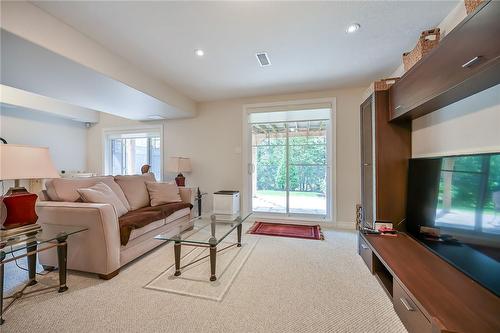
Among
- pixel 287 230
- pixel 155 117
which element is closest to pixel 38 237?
pixel 287 230

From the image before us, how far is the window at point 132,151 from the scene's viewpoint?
16.5ft

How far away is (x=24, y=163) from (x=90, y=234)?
803mm

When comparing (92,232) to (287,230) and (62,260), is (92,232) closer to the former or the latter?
(62,260)

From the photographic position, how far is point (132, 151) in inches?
207

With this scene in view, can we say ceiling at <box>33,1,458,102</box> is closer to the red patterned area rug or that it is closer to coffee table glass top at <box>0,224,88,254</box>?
coffee table glass top at <box>0,224,88,254</box>

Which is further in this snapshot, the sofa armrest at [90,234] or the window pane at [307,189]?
the window pane at [307,189]

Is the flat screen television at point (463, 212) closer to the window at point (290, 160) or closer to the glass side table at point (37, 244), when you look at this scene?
the window at point (290, 160)

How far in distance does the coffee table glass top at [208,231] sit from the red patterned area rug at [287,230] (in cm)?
82

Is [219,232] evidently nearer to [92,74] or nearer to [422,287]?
[422,287]

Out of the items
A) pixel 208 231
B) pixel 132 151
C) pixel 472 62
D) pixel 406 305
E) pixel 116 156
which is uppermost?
pixel 472 62

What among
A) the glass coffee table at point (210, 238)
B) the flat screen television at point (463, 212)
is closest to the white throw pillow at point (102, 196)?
the glass coffee table at point (210, 238)

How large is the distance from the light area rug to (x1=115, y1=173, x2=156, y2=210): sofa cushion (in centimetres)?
100

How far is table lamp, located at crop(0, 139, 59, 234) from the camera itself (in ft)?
5.37

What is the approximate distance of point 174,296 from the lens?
5.77 feet
